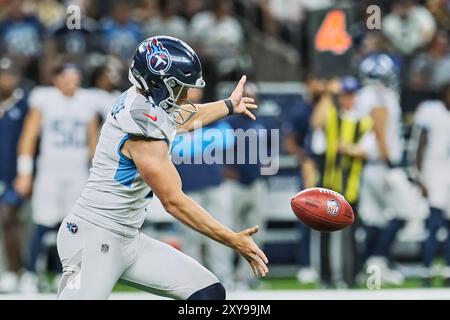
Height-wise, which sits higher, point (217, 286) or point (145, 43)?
point (145, 43)

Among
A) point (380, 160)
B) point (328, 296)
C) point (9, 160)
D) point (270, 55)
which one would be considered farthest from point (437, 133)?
point (9, 160)

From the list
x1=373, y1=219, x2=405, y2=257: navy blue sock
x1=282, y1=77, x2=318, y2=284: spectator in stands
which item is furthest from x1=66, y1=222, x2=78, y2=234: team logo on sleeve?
x1=373, y1=219, x2=405, y2=257: navy blue sock

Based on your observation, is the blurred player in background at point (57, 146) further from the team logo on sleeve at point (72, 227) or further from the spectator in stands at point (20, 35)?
the team logo on sleeve at point (72, 227)

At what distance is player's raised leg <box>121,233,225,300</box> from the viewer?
5.32 metres

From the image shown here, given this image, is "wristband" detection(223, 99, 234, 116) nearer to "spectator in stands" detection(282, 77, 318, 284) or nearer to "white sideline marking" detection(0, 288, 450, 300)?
"white sideline marking" detection(0, 288, 450, 300)

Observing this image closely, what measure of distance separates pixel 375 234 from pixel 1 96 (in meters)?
3.62

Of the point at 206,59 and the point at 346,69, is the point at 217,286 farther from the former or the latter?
the point at 206,59

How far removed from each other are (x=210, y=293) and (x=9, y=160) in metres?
4.63

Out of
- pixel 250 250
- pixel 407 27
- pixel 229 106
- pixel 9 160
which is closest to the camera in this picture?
pixel 250 250

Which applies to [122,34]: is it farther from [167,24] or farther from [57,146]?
[57,146]

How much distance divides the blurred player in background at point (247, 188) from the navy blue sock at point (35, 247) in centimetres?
174

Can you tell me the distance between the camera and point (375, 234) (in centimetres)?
980

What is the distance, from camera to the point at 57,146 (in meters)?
9.24
